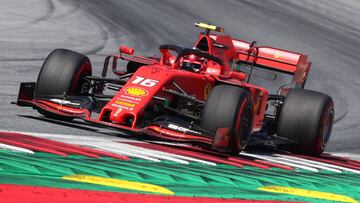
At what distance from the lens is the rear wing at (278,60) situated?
1298cm

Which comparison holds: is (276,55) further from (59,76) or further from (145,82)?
(59,76)

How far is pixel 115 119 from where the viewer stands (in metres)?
9.77

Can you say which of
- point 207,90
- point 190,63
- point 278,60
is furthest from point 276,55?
point 207,90

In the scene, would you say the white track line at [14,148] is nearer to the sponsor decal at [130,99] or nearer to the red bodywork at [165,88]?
the red bodywork at [165,88]

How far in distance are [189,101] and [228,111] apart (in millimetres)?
933

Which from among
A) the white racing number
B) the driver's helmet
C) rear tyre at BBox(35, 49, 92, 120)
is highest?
the driver's helmet

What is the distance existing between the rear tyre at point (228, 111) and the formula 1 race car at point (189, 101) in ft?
0.03

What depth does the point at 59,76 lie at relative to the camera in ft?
35.0

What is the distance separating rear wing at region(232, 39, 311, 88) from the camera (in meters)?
13.0

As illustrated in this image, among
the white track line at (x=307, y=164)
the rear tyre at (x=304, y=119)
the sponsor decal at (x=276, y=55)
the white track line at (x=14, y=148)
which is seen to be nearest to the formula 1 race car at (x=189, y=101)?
the rear tyre at (x=304, y=119)

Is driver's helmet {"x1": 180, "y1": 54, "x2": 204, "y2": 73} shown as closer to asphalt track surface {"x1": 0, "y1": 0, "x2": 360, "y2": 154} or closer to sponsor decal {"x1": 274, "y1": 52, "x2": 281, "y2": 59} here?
asphalt track surface {"x1": 0, "y1": 0, "x2": 360, "y2": 154}

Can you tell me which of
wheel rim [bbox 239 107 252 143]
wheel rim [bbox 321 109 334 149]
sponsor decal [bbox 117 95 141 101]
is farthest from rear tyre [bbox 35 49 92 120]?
wheel rim [bbox 321 109 334 149]

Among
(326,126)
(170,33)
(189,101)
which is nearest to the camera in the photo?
(189,101)

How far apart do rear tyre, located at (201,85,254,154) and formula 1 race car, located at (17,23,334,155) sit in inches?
0.4
